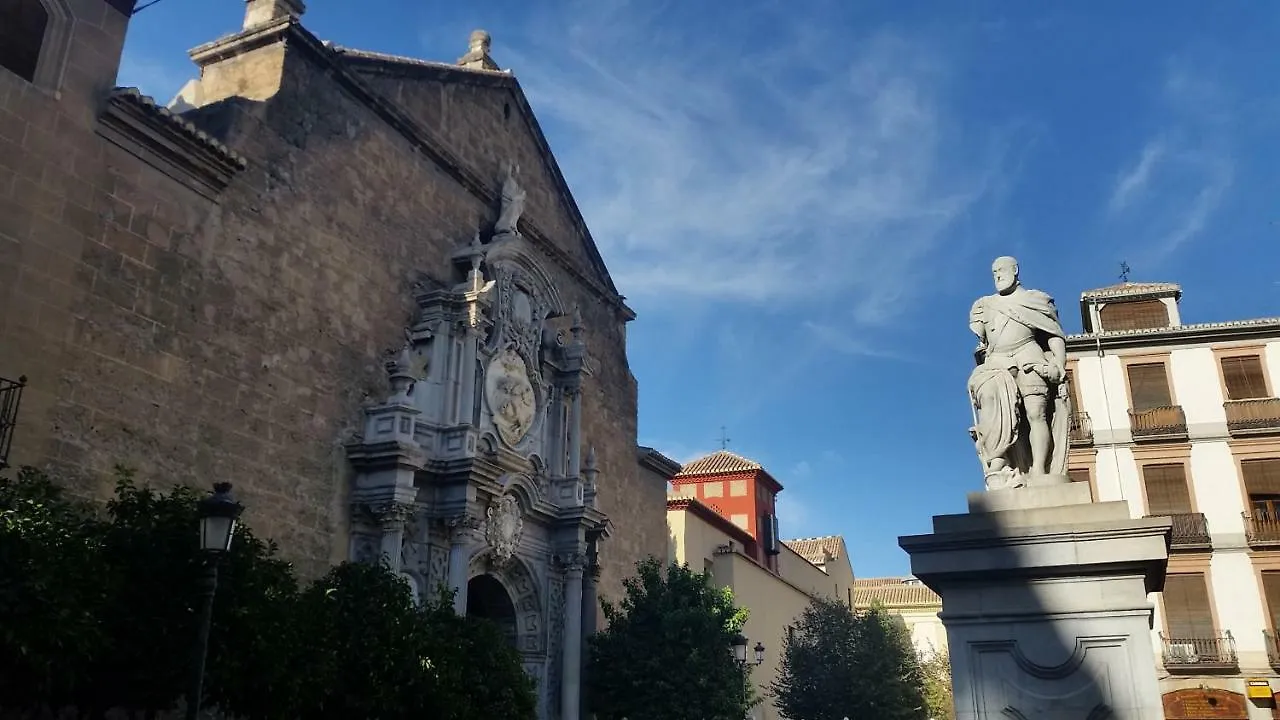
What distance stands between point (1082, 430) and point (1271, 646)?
600cm

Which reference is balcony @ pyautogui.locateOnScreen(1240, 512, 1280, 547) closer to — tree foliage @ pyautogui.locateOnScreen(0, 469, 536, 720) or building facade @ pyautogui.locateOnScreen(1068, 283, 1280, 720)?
building facade @ pyautogui.locateOnScreen(1068, 283, 1280, 720)

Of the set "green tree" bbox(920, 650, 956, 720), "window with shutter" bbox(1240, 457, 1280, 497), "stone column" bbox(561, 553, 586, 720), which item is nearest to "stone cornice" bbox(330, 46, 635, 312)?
"stone column" bbox(561, 553, 586, 720)

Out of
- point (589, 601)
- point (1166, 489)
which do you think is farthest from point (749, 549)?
point (589, 601)

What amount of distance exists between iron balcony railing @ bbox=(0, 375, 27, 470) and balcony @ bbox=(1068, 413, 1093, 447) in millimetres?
22281

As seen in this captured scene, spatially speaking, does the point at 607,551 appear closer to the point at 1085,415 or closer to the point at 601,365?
the point at 601,365

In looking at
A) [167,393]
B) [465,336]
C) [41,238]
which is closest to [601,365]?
[465,336]

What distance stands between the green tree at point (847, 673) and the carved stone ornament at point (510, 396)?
13910 millimetres

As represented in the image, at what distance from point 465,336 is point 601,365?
6.04 metres

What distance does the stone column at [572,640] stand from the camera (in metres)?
15.8

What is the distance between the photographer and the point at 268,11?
13.2 m

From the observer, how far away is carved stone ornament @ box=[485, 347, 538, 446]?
1542 centimetres

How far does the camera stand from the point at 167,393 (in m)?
10.2

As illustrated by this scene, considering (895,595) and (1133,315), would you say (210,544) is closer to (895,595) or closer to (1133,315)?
(1133,315)

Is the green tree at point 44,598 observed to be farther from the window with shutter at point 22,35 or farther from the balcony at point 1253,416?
the balcony at point 1253,416
